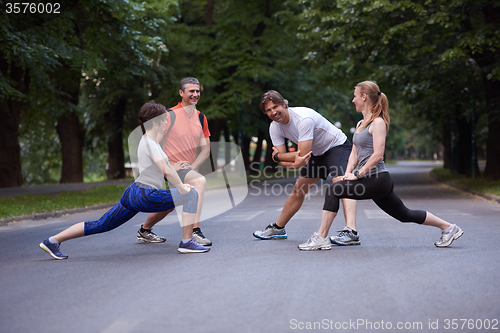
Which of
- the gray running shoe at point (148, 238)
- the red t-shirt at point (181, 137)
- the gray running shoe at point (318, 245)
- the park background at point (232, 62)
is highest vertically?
the park background at point (232, 62)

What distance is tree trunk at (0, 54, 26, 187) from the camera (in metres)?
21.5

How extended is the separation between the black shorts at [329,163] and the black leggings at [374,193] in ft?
1.93

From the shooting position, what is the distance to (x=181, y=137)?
7039 millimetres

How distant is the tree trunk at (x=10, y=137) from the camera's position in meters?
21.5

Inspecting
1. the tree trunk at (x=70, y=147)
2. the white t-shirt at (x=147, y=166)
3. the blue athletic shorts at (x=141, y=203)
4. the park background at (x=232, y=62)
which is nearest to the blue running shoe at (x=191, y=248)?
the blue athletic shorts at (x=141, y=203)

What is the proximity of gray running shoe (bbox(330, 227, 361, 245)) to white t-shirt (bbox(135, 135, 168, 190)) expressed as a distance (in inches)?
92.3

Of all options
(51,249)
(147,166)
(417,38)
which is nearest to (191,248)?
(147,166)

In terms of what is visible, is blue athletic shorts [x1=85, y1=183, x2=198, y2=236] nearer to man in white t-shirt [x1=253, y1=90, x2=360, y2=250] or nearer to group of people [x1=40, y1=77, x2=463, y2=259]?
group of people [x1=40, y1=77, x2=463, y2=259]

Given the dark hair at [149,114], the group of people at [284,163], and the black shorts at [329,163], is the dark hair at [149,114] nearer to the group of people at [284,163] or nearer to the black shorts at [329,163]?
the group of people at [284,163]

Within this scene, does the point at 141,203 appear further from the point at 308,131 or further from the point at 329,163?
the point at 329,163

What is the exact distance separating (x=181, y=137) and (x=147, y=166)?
0.72 meters

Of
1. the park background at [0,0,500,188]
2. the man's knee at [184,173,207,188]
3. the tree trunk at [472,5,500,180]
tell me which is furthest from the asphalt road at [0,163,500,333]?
the tree trunk at [472,5,500,180]

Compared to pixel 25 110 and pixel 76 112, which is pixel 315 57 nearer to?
pixel 76 112

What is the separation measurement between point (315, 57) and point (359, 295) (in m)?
16.1
